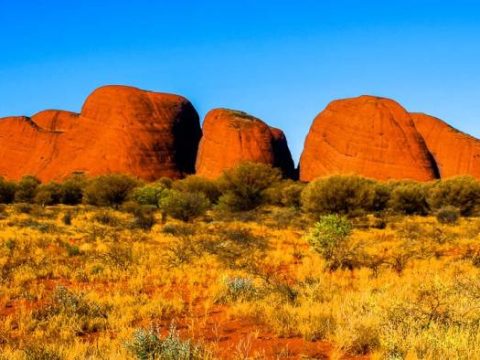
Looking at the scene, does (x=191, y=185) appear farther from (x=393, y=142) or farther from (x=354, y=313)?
(x=354, y=313)

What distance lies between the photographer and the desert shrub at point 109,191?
31172mm

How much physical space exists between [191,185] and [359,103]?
88.4 ft

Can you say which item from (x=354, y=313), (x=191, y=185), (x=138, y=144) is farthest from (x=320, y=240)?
(x=138, y=144)

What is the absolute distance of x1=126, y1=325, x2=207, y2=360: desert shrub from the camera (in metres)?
3.56

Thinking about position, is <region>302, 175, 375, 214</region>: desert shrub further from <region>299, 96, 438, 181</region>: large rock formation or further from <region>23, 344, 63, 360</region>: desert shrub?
<region>299, 96, 438, 181</region>: large rock formation

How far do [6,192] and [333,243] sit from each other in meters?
35.2

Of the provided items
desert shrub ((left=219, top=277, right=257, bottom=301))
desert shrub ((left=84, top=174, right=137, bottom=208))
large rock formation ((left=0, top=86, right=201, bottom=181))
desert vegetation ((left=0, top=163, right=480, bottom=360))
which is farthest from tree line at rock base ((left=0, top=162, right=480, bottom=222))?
large rock formation ((left=0, top=86, right=201, bottom=181))

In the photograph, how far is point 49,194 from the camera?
118 feet

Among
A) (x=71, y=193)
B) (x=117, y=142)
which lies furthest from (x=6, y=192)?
(x=117, y=142)

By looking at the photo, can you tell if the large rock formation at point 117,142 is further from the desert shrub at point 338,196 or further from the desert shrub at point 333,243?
the desert shrub at point 333,243

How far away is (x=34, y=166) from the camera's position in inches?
2447

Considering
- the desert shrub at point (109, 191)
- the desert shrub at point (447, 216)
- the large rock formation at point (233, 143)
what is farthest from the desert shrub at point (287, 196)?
the large rock formation at point (233, 143)

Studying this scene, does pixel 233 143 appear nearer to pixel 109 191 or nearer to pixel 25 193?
pixel 25 193

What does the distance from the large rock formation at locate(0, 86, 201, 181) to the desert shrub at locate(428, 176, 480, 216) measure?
112ft
